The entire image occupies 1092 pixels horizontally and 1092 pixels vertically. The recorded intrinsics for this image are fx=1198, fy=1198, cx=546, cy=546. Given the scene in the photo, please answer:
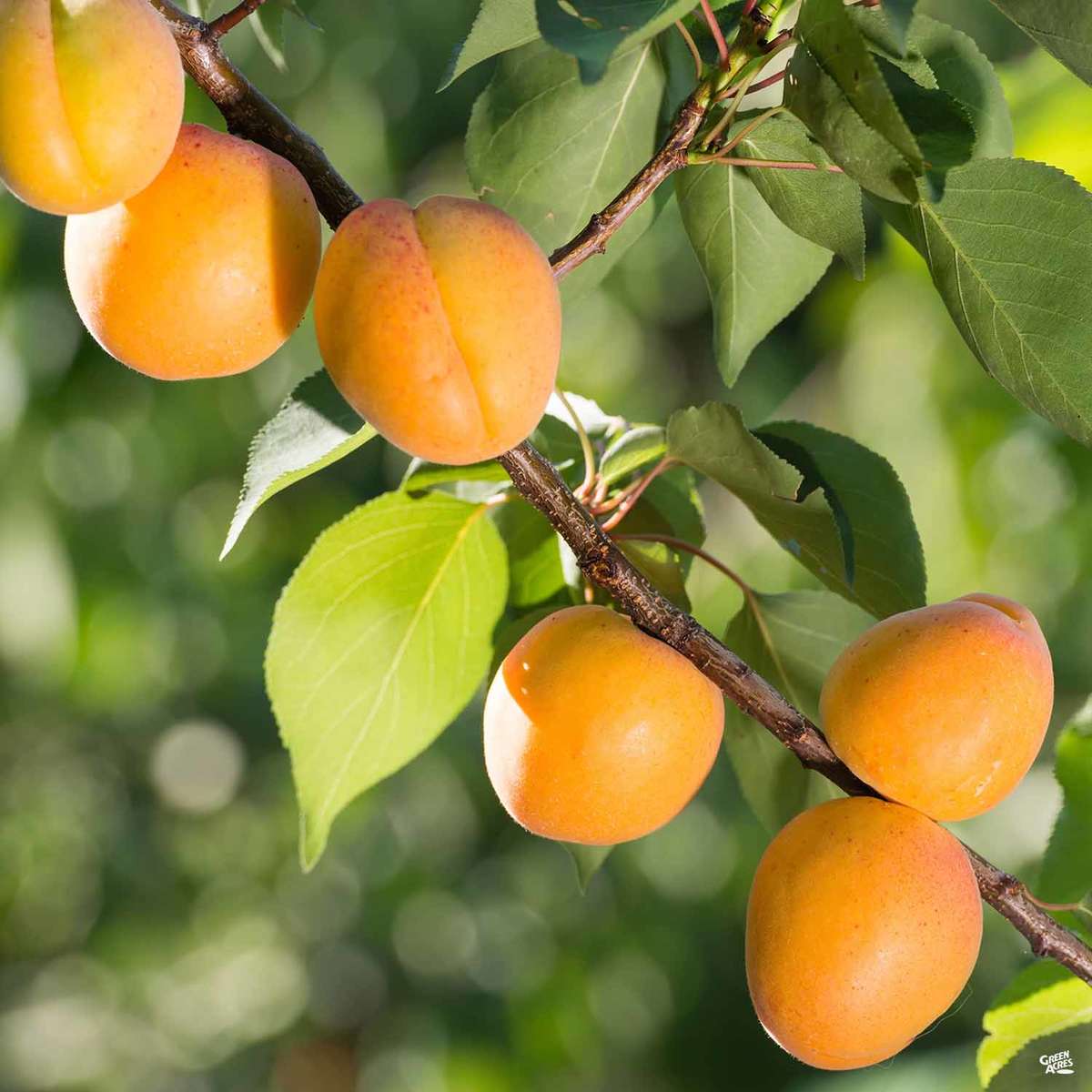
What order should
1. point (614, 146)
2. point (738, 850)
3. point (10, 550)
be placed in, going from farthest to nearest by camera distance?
point (738, 850) < point (10, 550) < point (614, 146)

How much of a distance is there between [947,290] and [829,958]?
23 cm

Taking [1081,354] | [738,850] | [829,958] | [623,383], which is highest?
[1081,354]

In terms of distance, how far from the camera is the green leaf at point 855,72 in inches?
12.2

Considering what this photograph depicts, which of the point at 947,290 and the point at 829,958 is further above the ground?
the point at 947,290

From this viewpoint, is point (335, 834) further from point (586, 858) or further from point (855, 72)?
point (855, 72)

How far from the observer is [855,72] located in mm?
318

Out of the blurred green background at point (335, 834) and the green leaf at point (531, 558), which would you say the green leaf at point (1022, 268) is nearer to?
the green leaf at point (531, 558)

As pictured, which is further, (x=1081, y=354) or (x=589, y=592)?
(x=589, y=592)

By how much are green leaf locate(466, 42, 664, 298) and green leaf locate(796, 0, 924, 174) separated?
0.54ft

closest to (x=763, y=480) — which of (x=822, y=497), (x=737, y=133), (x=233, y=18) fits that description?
(x=822, y=497)

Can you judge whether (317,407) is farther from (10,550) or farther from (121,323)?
(10,550)

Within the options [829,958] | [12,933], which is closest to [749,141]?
[829,958]

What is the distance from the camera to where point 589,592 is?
505mm

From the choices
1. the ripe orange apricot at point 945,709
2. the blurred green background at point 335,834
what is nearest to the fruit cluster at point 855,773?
the ripe orange apricot at point 945,709
